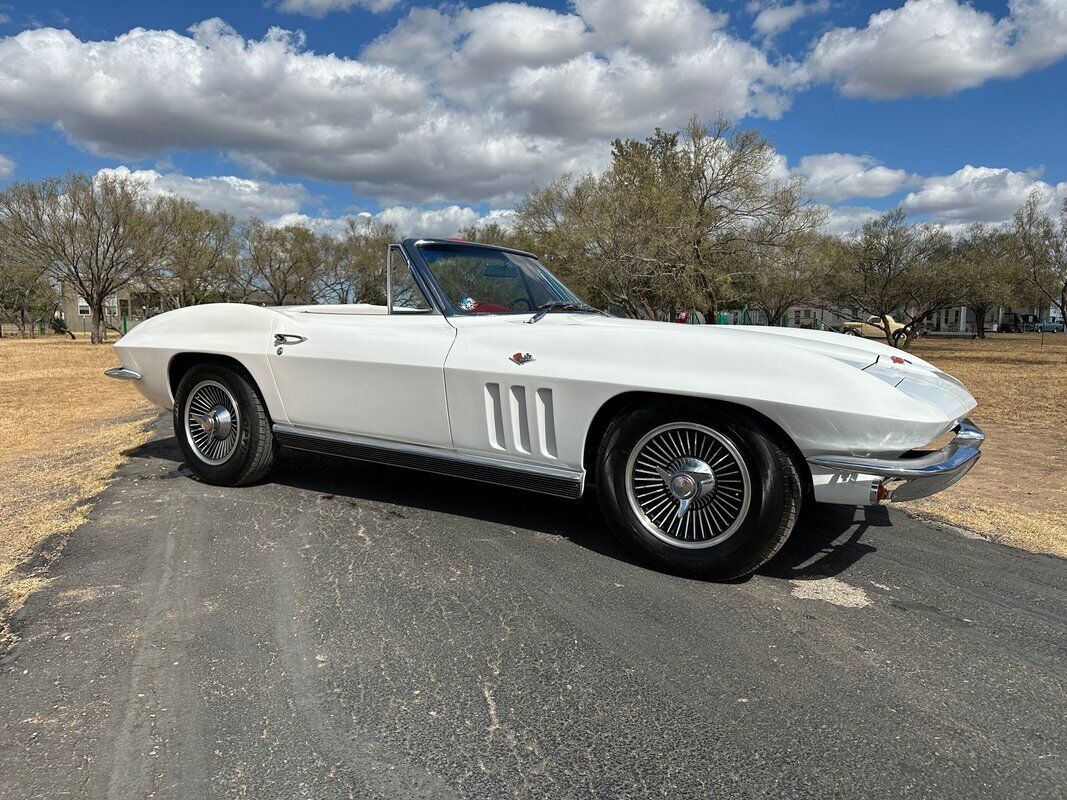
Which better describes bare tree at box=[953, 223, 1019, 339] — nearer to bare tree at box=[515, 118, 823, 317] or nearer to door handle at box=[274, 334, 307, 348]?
bare tree at box=[515, 118, 823, 317]

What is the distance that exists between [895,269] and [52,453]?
106 ft

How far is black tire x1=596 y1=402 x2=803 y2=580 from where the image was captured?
2879 mm

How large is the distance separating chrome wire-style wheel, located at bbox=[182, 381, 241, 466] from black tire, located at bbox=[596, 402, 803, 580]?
8.67ft

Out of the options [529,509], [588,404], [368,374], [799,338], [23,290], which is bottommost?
[529,509]

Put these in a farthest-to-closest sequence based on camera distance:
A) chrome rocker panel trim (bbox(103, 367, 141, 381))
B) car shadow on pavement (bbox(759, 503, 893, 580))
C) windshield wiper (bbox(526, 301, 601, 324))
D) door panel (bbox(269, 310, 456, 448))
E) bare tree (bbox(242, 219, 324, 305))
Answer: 1. bare tree (bbox(242, 219, 324, 305))
2. chrome rocker panel trim (bbox(103, 367, 141, 381))
3. windshield wiper (bbox(526, 301, 601, 324))
4. door panel (bbox(269, 310, 456, 448))
5. car shadow on pavement (bbox(759, 503, 893, 580))

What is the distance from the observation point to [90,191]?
2938 cm

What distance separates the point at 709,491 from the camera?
306cm

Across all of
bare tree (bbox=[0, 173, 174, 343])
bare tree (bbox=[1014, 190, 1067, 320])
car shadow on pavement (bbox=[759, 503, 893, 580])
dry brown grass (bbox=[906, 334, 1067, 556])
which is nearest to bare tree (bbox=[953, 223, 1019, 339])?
bare tree (bbox=[1014, 190, 1067, 320])

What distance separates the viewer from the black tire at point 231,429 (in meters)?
4.41

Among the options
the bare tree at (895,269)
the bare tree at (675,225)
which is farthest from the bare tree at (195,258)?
the bare tree at (895,269)

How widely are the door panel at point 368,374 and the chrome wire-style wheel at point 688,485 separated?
3.48ft

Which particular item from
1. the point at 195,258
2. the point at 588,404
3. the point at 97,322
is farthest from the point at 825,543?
the point at 195,258

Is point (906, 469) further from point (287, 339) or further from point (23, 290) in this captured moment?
Result: point (23, 290)

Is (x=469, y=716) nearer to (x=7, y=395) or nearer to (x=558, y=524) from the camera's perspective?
(x=558, y=524)
